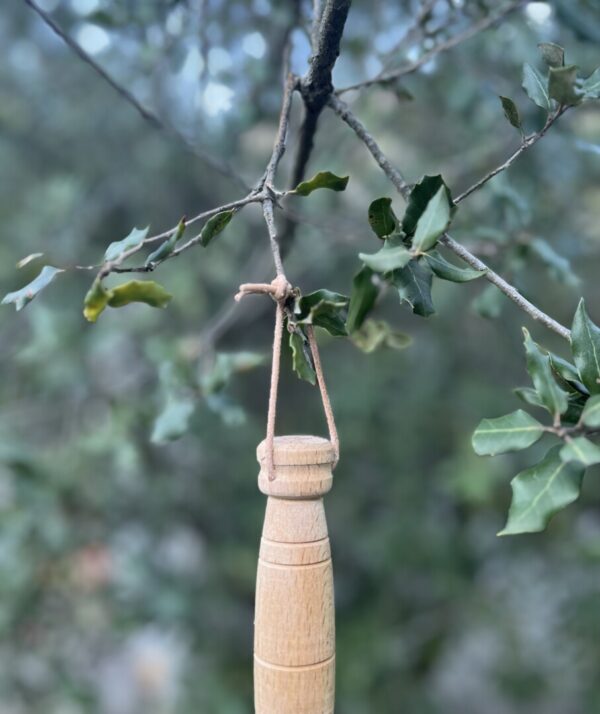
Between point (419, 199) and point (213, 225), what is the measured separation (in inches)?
5.2

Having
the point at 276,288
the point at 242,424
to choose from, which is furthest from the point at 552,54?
the point at 242,424

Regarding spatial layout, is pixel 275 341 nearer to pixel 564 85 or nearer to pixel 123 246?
pixel 123 246

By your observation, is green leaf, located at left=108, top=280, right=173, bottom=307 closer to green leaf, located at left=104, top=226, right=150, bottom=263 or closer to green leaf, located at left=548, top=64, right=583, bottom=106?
green leaf, located at left=104, top=226, right=150, bottom=263

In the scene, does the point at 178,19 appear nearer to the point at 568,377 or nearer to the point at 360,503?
the point at 568,377

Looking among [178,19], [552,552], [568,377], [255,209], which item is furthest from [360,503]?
[568,377]

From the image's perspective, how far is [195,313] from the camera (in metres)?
1.77

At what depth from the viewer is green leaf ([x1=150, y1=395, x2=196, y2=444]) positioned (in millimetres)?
742

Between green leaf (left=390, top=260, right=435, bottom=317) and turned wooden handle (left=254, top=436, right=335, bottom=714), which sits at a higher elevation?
green leaf (left=390, top=260, right=435, bottom=317)

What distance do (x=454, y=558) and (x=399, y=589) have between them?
0.22 m

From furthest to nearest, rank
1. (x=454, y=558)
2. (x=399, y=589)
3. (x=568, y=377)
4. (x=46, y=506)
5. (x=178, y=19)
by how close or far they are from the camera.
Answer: (x=399, y=589), (x=454, y=558), (x=46, y=506), (x=178, y=19), (x=568, y=377)

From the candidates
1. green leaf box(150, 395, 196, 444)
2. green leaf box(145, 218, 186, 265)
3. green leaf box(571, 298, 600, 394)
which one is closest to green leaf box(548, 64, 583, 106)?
green leaf box(571, 298, 600, 394)

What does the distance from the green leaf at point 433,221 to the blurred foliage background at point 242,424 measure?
0.85 metres

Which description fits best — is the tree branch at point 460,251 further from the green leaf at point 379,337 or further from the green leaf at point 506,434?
the green leaf at point 379,337

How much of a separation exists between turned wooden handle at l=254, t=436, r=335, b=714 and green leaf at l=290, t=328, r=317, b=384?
0.15ft
